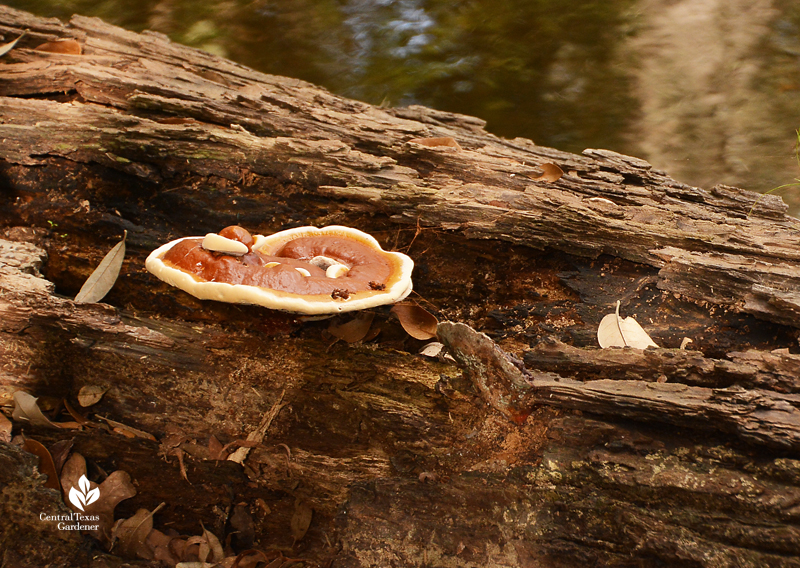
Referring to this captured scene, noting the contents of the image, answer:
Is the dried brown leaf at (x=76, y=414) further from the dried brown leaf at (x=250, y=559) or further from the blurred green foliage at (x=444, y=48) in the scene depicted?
the blurred green foliage at (x=444, y=48)

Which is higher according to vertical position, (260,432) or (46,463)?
(260,432)

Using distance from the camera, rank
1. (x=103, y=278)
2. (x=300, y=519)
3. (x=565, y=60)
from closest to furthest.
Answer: (x=300, y=519), (x=103, y=278), (x=565, y=60)

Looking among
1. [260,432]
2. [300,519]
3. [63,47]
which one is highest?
[63,47]

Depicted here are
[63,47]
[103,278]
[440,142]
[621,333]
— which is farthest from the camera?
[63,47]

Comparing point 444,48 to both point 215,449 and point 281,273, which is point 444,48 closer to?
point 281,273

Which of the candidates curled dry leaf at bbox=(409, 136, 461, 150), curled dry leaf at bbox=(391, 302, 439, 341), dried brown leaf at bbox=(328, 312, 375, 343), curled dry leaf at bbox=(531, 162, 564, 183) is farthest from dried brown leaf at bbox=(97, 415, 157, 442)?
curled dry leaf at bbox=(531, 162, 564, 183)

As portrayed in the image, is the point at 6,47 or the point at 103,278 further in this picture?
the point at 6,47

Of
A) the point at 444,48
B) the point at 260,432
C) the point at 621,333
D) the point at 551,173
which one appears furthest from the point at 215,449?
the point at 444,48

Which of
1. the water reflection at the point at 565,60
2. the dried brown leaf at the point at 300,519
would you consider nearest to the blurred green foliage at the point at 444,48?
the water reflection at the point at 565,60
